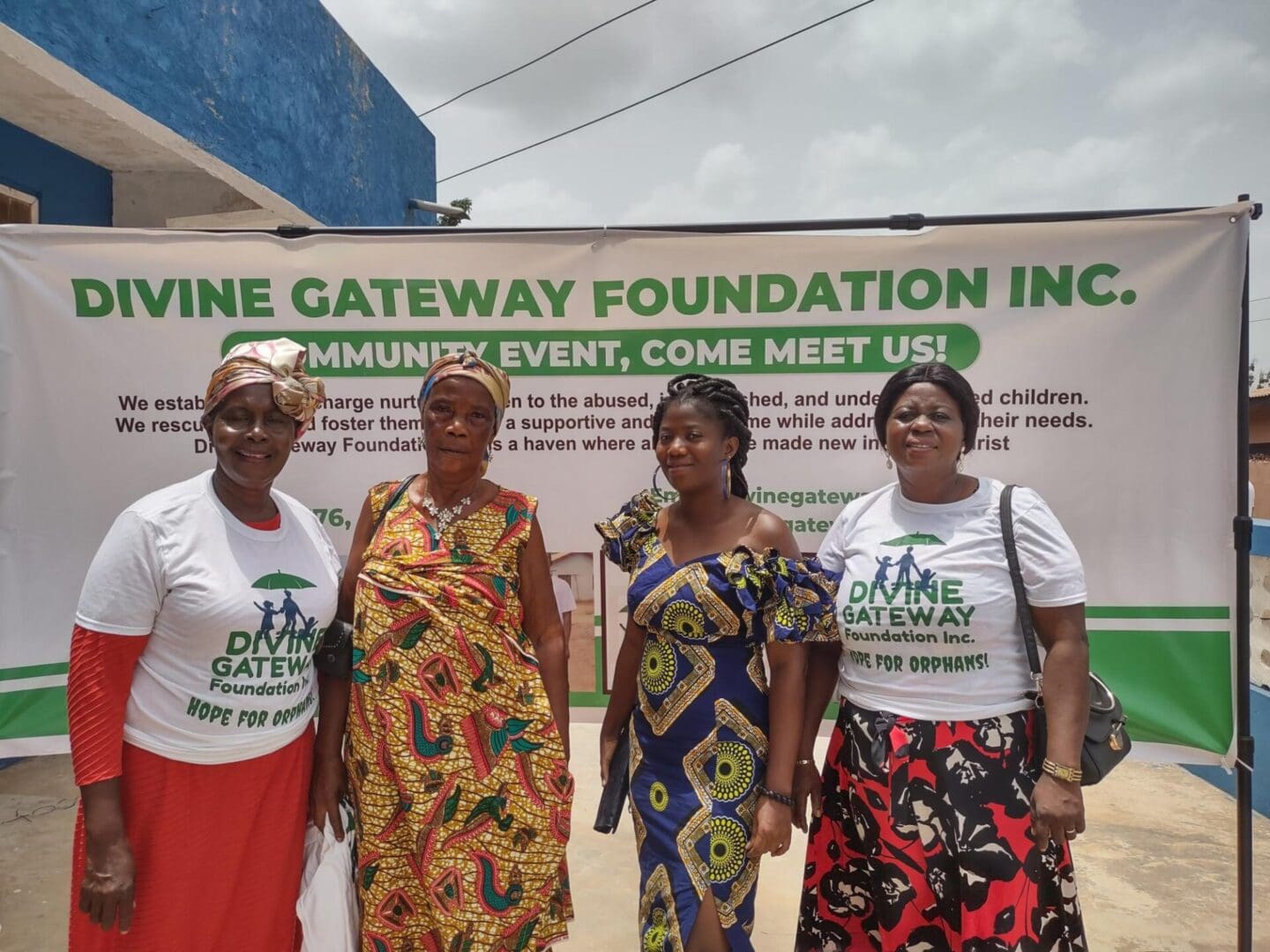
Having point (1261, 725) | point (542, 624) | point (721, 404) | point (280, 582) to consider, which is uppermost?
point (721, 404)

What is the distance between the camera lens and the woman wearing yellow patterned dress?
1.85 m

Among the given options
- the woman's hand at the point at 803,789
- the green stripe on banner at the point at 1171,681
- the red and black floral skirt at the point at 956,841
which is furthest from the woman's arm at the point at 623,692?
the green stripe on banner at the point at 1171,681

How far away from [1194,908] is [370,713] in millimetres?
3235

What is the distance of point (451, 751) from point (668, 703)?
538mm

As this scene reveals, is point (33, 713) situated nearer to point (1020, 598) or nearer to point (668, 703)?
point (668, 703)

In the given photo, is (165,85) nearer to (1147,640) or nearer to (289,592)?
(289,592)

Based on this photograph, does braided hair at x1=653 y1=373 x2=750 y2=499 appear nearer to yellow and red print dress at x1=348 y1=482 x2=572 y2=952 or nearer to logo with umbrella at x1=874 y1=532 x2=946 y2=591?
logo with umbrella at x1=874 y1=532 x2=946 y2=591

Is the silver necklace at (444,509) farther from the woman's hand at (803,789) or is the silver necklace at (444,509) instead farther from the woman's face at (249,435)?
the woman's hand at (803,789)

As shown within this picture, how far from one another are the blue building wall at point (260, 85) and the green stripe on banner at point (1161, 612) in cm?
512

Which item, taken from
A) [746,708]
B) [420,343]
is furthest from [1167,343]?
[420,343]

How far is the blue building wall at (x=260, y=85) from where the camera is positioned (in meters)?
3.95

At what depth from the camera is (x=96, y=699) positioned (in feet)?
5.27

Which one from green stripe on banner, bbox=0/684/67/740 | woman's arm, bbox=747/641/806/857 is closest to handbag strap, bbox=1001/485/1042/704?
woman's arm, bbox=747/641/806/857

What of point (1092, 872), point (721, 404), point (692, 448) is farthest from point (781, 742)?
point (1092, 872)
